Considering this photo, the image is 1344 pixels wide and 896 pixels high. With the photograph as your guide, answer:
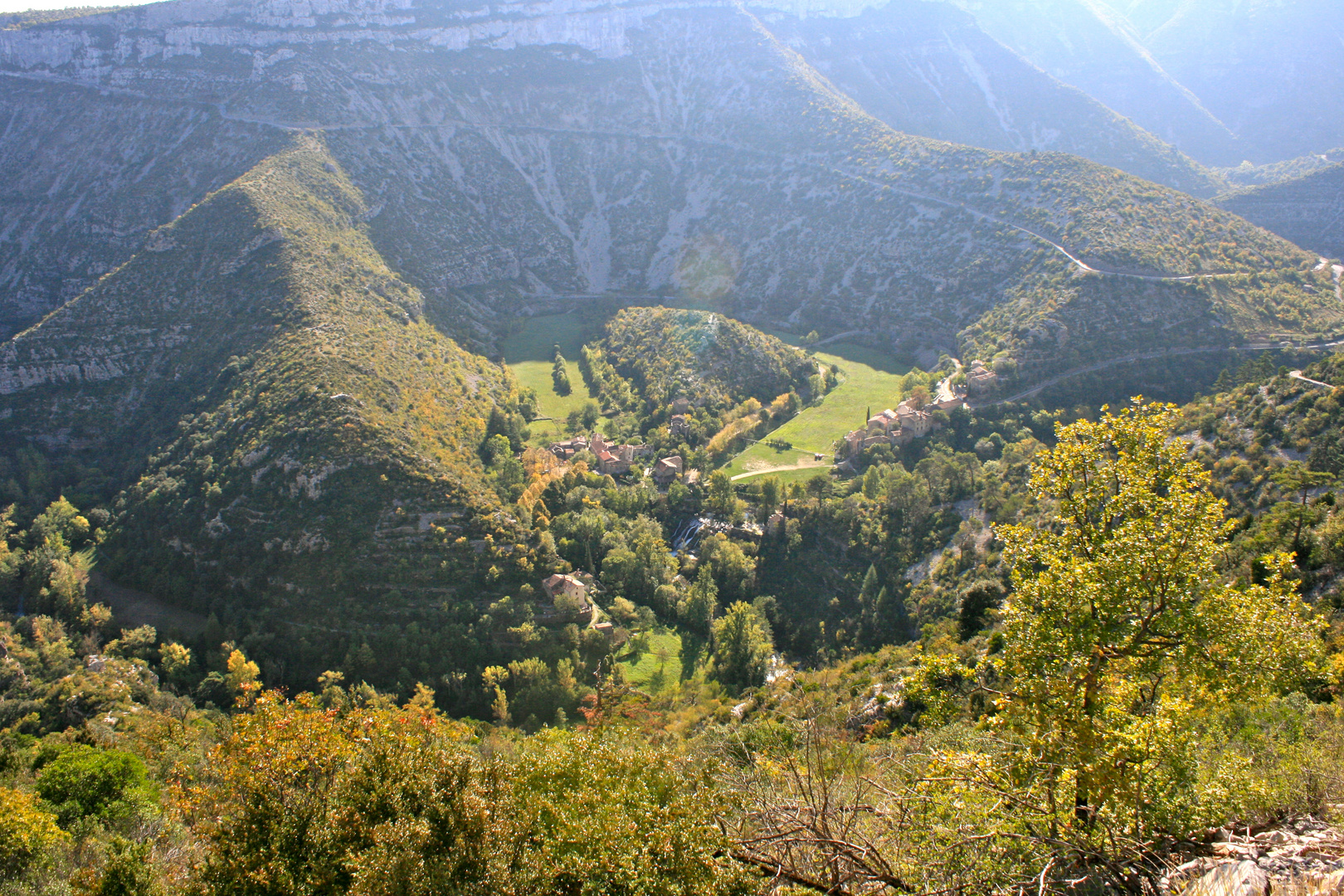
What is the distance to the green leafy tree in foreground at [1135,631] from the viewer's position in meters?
12.9

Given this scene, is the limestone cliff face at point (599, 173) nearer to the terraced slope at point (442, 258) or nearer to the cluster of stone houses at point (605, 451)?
the terraced slope at point (442, 258)

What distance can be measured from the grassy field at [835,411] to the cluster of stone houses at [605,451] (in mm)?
10928

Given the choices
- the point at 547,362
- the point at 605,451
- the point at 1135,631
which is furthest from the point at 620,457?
the point at 1135,631

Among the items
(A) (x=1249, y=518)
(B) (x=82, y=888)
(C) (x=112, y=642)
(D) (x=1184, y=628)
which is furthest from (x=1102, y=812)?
(C) (x=112, y=642)

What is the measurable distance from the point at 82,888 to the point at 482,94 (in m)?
159

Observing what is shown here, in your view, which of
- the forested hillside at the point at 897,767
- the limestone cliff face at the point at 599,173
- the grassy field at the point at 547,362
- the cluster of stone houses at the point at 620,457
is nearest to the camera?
the forested hillside at the point at 897,767

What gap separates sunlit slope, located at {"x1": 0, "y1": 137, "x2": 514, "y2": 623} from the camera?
52906 mm

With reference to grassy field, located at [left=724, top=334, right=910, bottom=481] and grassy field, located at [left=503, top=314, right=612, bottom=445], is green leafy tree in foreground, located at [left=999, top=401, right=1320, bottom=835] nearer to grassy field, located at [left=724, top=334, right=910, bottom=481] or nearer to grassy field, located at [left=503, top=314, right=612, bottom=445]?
grassy field, located at [left=724, top=334, right=910, bottom=481]

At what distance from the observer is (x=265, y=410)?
58906 millimetres

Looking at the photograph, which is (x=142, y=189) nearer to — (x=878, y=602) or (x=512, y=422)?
(x=512, y=422)

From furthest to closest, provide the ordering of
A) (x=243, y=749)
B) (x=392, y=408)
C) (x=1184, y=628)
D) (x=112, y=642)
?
1. (x=392, y=408)
2. (x=112, y=642)
3. (x=243, y=749)
4. (x=1184, y=628)

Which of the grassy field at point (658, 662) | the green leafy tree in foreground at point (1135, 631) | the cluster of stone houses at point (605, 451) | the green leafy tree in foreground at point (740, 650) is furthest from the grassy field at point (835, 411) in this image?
the green leafy tree in foreground at point (1135, 631)

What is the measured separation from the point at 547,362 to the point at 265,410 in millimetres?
49003

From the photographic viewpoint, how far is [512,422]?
258 ft
